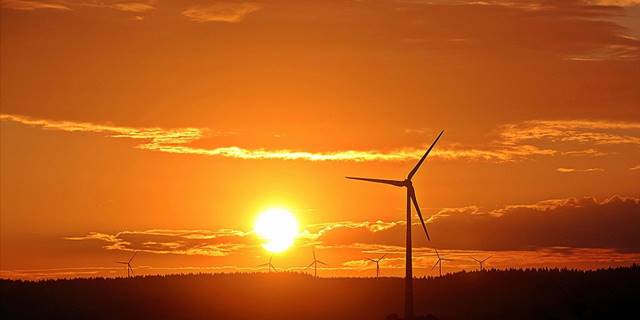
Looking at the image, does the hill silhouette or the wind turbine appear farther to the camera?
the hill silhouette

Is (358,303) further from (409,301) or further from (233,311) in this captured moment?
(409,301)

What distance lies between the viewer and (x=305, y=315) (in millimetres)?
148750

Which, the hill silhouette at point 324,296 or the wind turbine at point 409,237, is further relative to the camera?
the hill silhouette at point 324,296

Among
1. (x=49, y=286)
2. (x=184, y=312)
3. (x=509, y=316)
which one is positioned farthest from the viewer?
(x=49, y=286)

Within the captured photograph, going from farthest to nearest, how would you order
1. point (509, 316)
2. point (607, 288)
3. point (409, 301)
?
point (607, 288), point (509, 316), point (409, 301)

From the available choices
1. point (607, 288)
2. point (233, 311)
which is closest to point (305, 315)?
Answer: point (233, 311)

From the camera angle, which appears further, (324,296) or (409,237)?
(324,296)

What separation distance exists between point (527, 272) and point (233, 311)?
37478 mm

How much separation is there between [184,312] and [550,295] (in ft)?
147

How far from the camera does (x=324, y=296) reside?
164m

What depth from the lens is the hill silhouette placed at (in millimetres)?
139125

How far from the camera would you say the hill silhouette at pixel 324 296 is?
456ft

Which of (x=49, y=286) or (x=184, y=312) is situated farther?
(x=49, y=286)

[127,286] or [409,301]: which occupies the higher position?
[127,286]
